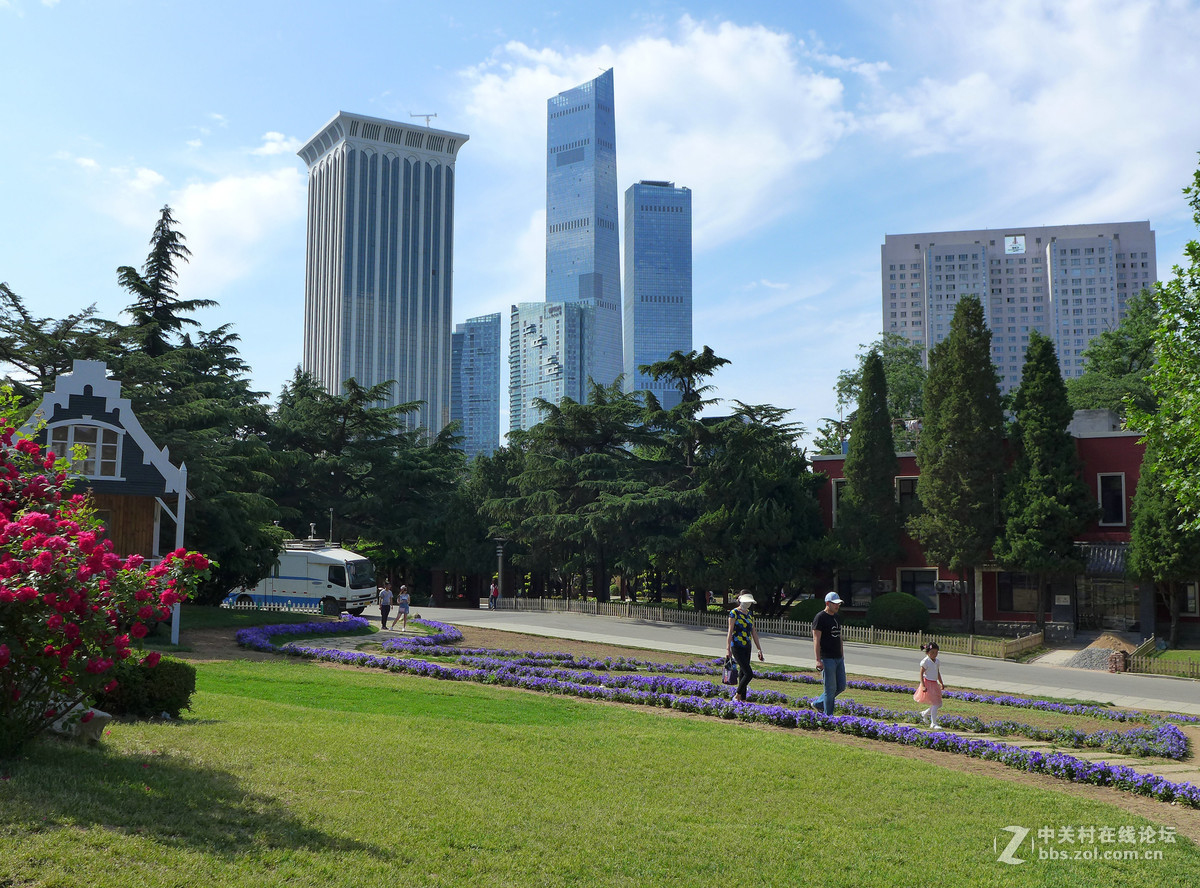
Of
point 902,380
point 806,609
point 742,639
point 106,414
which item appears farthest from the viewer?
point 902,380

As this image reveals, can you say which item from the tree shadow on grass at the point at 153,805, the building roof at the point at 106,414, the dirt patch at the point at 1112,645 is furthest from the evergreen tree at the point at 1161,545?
the tree shadow on grass at the point at 153,805

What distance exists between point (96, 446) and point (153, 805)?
22.0 metres

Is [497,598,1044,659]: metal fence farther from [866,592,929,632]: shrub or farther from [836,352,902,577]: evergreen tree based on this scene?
[836,352,902,577]: evergreen tree

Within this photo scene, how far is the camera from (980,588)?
137ft

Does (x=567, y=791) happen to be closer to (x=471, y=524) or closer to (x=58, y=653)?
(x=58, y=653)

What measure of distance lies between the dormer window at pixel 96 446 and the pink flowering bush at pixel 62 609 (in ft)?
62.3

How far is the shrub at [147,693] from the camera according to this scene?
11289 millimetres

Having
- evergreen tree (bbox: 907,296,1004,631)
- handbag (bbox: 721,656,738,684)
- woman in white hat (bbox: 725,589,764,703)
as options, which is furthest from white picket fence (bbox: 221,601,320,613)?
woman in white hat (bbox: 725,589,764,703)

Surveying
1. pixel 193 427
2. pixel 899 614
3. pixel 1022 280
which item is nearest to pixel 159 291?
pixel 193 427

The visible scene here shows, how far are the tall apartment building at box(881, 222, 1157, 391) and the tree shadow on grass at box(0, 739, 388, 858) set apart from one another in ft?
623

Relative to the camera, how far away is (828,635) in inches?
567

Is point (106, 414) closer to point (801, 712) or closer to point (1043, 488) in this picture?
point (801, 712)

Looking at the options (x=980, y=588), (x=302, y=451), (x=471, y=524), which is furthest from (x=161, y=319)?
(x=980, y=588)

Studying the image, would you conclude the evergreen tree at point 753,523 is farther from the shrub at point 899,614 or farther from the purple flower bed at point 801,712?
the purple flower bed at point 801,712
